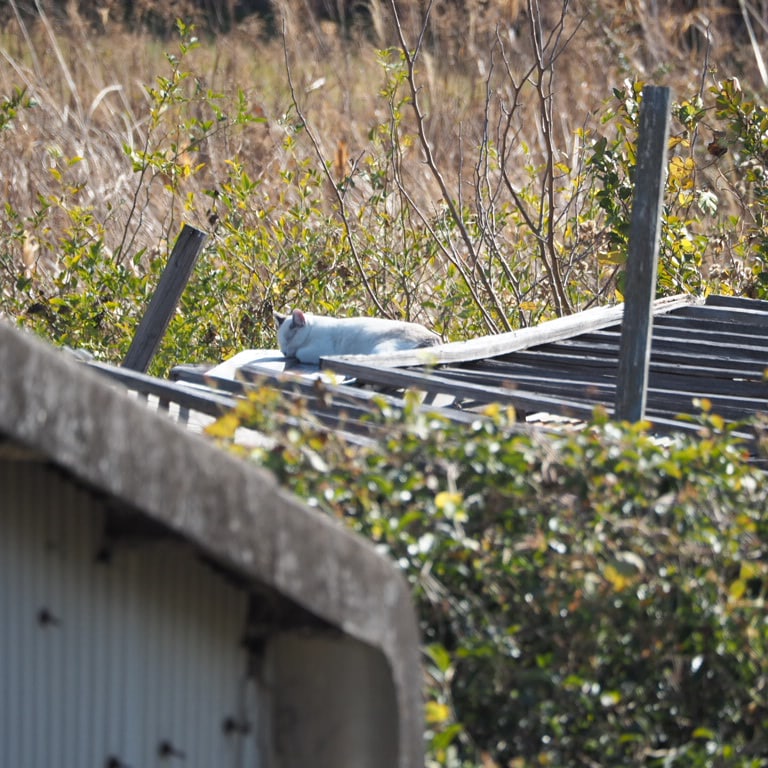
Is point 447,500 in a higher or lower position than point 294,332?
lower

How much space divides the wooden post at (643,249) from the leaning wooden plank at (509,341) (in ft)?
2.89

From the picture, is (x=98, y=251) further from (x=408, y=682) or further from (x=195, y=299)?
(x=408, y=682)

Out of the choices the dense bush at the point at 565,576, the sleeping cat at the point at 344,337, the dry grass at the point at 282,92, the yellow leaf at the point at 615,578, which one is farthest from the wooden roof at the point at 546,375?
the dry grass at the point at 282,92

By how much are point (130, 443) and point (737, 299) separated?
4.51 meters

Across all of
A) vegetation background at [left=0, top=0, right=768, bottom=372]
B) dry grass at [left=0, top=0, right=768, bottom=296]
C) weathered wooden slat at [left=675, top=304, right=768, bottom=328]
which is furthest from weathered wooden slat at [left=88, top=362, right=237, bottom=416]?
dry grass at [left=0, top=0, right=768, bottom=296]

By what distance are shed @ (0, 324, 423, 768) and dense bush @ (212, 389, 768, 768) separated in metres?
0.40

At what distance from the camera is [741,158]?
23.1ft

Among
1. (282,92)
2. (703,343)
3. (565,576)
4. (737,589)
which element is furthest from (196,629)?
(282,92)

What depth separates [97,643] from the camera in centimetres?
187

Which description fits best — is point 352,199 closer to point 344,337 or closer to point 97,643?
point 344,337

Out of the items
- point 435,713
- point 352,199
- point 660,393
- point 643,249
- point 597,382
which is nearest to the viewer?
point 435,713

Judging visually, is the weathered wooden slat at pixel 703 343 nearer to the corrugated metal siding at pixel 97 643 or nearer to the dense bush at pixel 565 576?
the dense bush at pixel 565 576

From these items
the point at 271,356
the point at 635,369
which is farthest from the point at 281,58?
the point at 635,369

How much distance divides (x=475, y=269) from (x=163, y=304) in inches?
115
